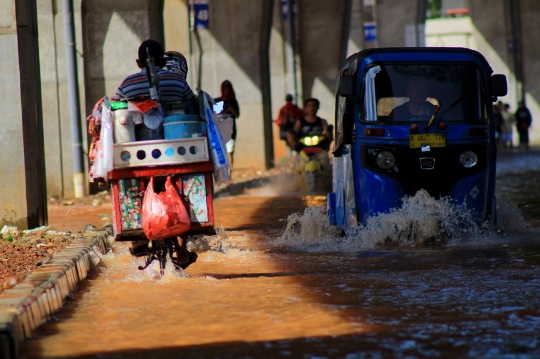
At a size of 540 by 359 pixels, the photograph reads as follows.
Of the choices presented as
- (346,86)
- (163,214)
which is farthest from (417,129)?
(163,214)

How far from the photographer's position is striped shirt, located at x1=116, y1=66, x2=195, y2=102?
7418 mm

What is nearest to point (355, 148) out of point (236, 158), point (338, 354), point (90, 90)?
point (338, 354)

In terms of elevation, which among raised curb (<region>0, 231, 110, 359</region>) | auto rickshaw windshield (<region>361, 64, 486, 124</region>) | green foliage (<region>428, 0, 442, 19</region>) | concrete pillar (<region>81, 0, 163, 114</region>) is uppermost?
green foliage (<region>428, 0, 442, 19</region>)

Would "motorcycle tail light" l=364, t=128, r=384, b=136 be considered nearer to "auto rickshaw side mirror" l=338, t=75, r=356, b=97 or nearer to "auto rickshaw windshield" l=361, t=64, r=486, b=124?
"auto rickshaw windshield" l=361, t=64, r=486, b=124

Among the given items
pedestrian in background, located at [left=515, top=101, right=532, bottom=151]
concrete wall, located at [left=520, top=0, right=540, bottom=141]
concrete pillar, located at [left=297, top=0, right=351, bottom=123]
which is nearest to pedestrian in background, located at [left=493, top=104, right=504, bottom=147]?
pedestrian in background, located at [left=515, top=101, right=532, bottom=151]

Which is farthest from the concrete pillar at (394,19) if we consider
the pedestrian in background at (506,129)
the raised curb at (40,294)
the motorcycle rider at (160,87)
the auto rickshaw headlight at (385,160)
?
the motorcycle rider at (160,87)

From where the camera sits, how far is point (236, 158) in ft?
87.4

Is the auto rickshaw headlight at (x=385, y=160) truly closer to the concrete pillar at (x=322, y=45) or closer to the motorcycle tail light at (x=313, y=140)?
the motorcycle tail light at (x=313, y=140)

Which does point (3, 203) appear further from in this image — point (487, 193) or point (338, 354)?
point (338, 354)

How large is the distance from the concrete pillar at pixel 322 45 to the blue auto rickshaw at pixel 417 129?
1004 inches

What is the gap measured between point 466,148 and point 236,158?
1715cm

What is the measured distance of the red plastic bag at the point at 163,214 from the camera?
23.0 feet

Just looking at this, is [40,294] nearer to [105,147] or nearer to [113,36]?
[105,147]

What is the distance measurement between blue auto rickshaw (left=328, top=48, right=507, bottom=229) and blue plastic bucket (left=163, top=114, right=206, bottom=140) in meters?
2.79
